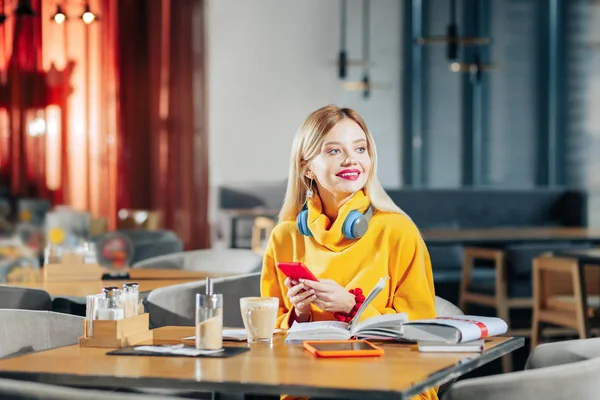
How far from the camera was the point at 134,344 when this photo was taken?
2.15 m

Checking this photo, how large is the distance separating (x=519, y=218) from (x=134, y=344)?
862cm

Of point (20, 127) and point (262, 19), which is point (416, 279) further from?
point (262, 19)

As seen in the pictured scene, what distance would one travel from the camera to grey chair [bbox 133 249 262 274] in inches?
172

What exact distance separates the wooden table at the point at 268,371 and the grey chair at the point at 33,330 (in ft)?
1.36

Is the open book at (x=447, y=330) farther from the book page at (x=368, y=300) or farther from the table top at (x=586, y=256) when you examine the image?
the table top at (x=586, y=256)

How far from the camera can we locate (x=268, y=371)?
69.4 inches

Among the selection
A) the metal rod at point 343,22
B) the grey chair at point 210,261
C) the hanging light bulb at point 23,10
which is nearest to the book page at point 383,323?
the grey chair at point 210,261

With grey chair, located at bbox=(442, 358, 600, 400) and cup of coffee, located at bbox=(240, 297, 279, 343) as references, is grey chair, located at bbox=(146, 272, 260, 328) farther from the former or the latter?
grey chair, located at bbox=(442, 358, 600, 400)

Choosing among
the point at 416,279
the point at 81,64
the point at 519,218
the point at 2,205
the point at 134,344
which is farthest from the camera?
the point at 519,218

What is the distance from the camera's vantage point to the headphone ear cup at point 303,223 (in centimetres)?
244

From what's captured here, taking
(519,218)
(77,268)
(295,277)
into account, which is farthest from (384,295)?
(519,218)

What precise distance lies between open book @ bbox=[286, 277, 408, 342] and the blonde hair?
13.3 inches

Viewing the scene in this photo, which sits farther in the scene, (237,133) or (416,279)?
(237,133)

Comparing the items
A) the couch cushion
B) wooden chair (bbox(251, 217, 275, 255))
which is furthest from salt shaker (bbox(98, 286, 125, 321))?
the couch cushion
